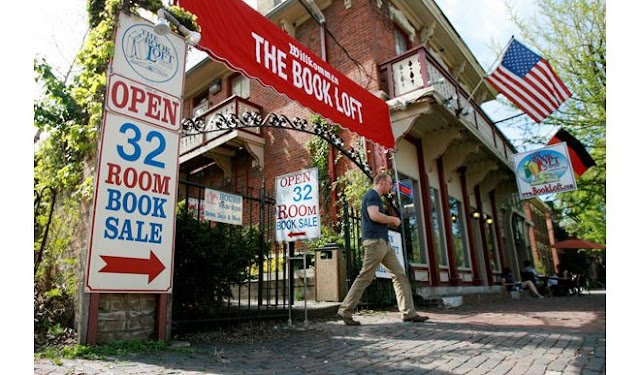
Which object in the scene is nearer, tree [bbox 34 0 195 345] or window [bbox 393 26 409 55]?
tree [bbox 34 0 195 345]

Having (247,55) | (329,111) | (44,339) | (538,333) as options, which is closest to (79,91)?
(247,55)

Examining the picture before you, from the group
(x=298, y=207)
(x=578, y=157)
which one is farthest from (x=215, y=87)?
Result: (x=578, y=157)

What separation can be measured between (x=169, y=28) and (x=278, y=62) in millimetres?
1903

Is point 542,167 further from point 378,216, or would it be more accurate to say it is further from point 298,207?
point 298,207

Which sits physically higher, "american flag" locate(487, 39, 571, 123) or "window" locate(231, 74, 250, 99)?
"window" locate(231, 74, 250, 99)

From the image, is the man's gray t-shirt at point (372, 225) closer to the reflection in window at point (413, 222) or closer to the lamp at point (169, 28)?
the lamp at point (169, 28)

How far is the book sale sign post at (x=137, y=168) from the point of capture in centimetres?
359

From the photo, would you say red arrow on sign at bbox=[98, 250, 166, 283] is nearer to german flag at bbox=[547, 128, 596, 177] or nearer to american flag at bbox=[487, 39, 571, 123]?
american flag at bbox=[487, 39, 571, 123]

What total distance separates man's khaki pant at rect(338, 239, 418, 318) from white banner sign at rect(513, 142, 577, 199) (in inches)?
269

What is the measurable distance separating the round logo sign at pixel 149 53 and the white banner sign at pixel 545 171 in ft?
31.6

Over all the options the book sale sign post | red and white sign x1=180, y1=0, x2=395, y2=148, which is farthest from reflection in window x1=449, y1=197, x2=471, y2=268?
the book sale sign post

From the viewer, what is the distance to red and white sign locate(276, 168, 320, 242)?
17.0ft

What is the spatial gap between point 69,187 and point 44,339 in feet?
5.43

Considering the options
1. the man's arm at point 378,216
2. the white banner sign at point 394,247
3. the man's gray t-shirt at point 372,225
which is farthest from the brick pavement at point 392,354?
the white banner sign at point 394,247
